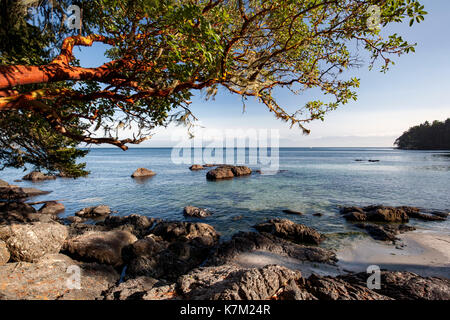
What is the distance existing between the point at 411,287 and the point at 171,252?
7.74 meters

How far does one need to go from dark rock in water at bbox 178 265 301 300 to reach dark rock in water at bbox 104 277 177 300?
26cm

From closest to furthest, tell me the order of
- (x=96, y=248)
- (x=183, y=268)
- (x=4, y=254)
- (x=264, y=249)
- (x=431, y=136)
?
(x=4, y=254) < (x=183, y=268) < (x=96, y=248) < (x=264, y=249) < (x=431, y=136)

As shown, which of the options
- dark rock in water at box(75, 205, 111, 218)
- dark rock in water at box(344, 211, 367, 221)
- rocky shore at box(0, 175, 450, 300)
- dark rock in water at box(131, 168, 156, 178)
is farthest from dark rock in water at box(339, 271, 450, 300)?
dark rock in water at box(131, 168, 156, 178)

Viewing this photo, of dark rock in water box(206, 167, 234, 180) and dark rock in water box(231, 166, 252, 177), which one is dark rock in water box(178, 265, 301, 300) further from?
dark rock in water box(231, 166, 252, 177)

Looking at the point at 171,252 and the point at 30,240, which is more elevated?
the point at 30,240

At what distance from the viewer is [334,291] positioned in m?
3.71

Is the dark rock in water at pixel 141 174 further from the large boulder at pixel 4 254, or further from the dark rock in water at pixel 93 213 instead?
the large boulder at pixel 4 254

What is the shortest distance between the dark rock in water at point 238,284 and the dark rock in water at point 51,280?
304 cm

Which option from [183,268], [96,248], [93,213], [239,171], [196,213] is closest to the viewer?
[183,268]

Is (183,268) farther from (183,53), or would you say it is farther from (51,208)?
(51,208)

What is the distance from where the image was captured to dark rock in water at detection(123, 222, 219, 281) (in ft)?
22.7

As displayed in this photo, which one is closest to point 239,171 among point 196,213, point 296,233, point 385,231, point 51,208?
point 196,213
